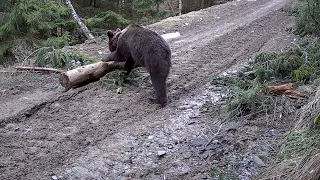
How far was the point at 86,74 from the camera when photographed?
8.04 meters

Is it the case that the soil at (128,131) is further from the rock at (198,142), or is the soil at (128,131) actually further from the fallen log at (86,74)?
the fallen log at (86,74)

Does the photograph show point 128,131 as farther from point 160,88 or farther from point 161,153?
point 160,88

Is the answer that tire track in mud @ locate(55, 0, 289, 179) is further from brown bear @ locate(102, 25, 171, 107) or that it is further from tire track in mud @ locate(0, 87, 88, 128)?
tire track in mud @ locate(0, 87, 88, 128)

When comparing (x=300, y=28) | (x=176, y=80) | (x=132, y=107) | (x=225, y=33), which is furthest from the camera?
(x=225, y=33)

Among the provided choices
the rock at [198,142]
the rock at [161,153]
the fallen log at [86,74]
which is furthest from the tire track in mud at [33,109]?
the rock at [198,142]

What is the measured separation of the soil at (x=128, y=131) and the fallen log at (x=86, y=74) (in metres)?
0.17

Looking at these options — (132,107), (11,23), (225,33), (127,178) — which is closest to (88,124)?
(132,107)

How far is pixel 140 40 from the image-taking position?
24.9ft

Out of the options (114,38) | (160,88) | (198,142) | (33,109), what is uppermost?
(114,38)

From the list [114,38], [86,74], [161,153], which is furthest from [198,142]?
[114,38]

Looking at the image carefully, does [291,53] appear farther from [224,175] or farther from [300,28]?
[224,175]

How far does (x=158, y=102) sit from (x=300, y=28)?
241 inches

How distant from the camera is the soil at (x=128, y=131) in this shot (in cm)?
513

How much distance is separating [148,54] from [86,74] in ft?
4.84
